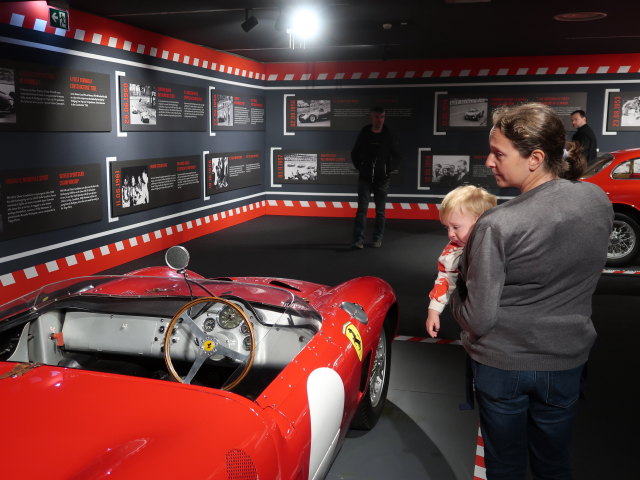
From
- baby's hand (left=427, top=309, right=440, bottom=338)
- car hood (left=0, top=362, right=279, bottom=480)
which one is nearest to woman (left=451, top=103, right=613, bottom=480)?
baby's hand (left=427, top=309, right=440, bottom=338)

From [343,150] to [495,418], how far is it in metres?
10.6

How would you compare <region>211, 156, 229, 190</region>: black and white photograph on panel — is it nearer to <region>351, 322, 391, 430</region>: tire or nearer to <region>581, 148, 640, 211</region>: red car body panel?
<region>581, 148, 640, 211</region>: red car body panel

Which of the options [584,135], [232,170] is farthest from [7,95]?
[584,135]

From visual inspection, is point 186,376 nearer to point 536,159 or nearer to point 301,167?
point 536,159

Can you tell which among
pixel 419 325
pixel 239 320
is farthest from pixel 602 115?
pixel 239 320

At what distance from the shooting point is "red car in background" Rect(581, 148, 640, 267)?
739 centimetres

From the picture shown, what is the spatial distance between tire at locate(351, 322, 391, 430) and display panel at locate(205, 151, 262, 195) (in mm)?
7160

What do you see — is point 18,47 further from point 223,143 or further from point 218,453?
point 218,453

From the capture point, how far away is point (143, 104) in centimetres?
830

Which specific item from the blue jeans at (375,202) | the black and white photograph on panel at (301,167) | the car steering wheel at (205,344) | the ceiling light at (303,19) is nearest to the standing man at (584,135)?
the blue jeans at (375,202)

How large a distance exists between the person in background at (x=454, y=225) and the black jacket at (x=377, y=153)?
643 centimetres

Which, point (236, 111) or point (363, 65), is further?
point (363, 65)

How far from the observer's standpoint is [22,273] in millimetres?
6320

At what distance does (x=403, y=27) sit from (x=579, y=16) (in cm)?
213
